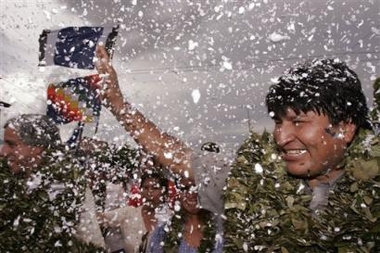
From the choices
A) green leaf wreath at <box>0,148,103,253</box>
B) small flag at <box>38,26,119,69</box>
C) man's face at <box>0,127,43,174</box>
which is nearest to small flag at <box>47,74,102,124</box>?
small flag at <box>38,26,119,69</box>

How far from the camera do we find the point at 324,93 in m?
3.07

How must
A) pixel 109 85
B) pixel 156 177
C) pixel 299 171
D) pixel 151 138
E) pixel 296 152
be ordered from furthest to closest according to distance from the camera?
pixel 156 177 < pixel 151 138 < pixel 109 85 < pixel 296 152 < pixel 299 171

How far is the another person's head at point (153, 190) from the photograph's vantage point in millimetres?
5613

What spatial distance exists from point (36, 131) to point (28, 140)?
0.14 meters

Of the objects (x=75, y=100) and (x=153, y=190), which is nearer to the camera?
(x=153, y=190)

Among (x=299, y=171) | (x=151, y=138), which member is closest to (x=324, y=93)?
(x=299, y=171)

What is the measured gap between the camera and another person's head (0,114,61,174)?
475cm

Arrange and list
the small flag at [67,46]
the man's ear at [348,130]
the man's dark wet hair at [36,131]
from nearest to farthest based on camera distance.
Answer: the man's ear at [348,130], the man's dark wet hair at [36,131], the small flag at [67,46]

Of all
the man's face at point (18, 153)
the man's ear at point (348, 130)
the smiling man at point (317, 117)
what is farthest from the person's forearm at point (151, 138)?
the man's face at point (18, 153)

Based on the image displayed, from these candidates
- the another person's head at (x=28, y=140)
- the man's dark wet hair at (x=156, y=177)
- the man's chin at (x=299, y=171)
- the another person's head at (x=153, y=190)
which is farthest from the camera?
the another person's head at (x=153, y=190)

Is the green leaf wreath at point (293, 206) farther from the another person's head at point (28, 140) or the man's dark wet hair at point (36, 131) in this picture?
the man's dark wet hair at point (36, 131)

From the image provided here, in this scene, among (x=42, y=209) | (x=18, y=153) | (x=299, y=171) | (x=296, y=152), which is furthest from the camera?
Result: (x=18, y=153)

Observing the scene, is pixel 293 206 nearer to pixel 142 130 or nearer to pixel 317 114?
pixel 317 114

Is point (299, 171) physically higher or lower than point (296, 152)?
lower
